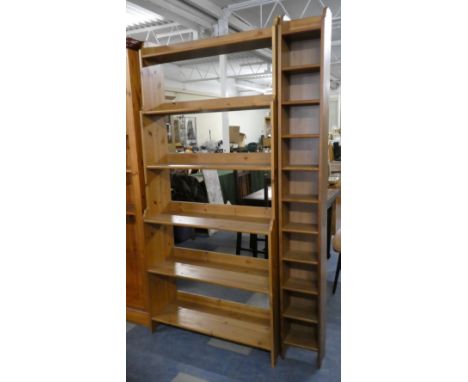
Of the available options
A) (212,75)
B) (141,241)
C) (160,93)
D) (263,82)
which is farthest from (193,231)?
(263,82)

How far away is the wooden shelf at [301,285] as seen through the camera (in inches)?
78.9

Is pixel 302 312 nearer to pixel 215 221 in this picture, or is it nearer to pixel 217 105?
pixel 215 221

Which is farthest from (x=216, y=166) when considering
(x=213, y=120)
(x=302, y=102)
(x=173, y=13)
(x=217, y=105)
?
(x=213, y=120)

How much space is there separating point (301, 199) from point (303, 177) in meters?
0.22

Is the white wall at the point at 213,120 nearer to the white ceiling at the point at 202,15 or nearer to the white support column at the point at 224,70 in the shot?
the white ceiling at the point at 202,15

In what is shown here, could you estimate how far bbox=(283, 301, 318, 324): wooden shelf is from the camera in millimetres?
2041

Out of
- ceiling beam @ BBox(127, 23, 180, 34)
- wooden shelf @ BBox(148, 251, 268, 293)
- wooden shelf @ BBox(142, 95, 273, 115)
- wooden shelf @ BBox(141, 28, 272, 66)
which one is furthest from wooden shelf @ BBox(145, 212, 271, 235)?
ceiling beam @ BBox(127, 23, 180, 34)

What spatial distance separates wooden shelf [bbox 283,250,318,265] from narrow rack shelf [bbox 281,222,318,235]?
0.19 m

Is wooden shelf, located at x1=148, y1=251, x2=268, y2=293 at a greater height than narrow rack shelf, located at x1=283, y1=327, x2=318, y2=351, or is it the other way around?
wooden shelf, located at x1=148, y1=251, x2=268, y2=293

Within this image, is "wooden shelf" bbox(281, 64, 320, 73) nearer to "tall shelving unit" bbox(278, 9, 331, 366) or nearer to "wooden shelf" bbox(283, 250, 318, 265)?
"tall shelving unit" bbox(278, 9, 331, 366)

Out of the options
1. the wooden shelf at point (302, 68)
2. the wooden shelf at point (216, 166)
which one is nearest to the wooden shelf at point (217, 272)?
the wooden shelf at point (216, 166)
